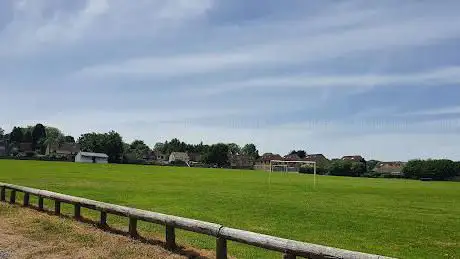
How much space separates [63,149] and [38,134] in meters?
21.7

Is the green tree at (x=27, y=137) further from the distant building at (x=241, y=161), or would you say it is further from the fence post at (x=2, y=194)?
the fence post at (x=2, y=194)

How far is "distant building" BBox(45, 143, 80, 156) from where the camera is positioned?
166125 millimetres

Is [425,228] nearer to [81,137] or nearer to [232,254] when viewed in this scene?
[232,254]

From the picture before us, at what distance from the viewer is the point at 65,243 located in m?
10.5

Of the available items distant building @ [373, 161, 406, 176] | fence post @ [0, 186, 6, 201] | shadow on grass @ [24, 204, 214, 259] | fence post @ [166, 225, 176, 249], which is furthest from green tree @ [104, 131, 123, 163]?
fence post @ [166, 225, 176, 249]

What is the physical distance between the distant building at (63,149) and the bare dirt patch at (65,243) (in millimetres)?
158768

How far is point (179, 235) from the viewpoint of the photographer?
41.2 feet

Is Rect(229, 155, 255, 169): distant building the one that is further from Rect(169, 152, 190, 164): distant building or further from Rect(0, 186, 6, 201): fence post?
Rect(0, 186, 6, 201): fence post

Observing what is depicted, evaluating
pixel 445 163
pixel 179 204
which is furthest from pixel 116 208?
pixel 445 163

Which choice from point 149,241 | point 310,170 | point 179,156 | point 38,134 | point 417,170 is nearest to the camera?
point 149,241

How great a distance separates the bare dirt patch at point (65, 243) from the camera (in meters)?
9.53

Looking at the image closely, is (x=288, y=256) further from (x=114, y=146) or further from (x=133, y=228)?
(x=114, y=146)

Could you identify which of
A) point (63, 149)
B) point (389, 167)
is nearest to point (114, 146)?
point (63, 149)

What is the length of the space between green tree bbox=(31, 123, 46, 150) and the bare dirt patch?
7014 inches
